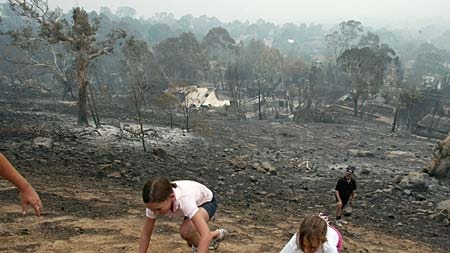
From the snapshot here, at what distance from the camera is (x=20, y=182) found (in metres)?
2.60

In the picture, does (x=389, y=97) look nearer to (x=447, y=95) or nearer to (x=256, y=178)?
(x=447, y=95)

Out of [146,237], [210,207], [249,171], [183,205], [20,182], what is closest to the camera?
[20,182]

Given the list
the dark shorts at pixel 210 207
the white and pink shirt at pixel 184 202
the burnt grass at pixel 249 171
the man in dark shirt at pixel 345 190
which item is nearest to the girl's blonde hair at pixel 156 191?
the white and pink shirt at pixel 184 202

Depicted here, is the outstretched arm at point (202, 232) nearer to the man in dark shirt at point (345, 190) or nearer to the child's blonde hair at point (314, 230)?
the child's blonde hair at point (314, 230)

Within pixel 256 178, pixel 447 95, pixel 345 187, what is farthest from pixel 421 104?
pixel 345 187

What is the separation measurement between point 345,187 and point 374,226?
134 cm

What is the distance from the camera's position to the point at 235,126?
22.2 m

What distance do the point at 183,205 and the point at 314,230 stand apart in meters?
0.82

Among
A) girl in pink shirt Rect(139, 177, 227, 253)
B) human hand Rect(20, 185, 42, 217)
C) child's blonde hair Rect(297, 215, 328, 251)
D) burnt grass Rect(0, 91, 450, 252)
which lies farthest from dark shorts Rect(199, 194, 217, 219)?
burnt grass Rect(0, 91, 450, 252)

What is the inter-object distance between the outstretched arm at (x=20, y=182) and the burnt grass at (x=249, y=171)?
7.76 ft

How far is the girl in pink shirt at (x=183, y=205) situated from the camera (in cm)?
252

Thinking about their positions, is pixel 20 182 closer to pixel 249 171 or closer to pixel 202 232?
pixel 202 232

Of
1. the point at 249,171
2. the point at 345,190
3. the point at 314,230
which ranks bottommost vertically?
the point at 249,171

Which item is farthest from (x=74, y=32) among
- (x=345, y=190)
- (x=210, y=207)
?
(x=210, y=207)
